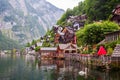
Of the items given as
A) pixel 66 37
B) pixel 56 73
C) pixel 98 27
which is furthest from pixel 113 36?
pixel 66 37

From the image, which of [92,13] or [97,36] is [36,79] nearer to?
[97,36]

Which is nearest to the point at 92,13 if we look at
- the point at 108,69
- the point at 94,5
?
→ the point at 94,5

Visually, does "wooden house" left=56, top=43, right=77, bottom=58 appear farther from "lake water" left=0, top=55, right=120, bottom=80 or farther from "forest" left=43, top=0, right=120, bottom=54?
"lake water" left=0, top=55, right=120, bottom=80

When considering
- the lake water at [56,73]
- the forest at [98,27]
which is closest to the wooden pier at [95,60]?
the lake water at [56,73]

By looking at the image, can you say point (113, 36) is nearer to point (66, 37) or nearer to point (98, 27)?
point (98, 27)

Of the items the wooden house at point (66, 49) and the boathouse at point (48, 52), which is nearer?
the wooden house at point (66, 49)

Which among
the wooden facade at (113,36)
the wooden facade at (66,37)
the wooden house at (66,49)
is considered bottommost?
the wooden house at (66,49)

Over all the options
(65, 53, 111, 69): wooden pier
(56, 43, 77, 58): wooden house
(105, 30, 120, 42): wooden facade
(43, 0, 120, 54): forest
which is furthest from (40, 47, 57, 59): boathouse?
(105, 30, 120, 42): wooden facade

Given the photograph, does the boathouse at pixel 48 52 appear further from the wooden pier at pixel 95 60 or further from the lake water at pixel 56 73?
the lake water at pixel 56 73

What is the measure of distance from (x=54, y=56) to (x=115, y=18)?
45.3m

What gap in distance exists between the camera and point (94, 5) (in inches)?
5138

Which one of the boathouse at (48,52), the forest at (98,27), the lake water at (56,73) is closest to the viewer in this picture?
the lake water at (56,73)

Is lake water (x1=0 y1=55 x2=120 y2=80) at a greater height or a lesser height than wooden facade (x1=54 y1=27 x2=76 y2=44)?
lesser

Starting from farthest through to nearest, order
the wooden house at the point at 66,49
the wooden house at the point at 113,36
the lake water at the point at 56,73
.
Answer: the wooden house at the point at 66,49
the wooden house at the point at 113,36
the lake water at the point at 56,73
